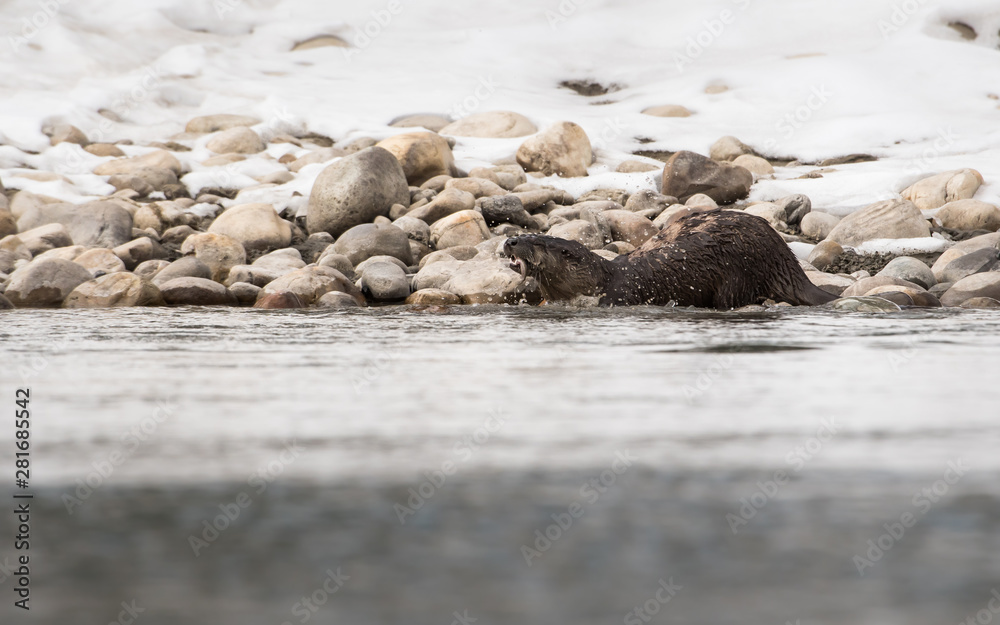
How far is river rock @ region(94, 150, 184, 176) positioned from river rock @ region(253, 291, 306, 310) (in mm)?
6935

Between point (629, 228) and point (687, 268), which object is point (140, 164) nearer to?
point (629, 228)

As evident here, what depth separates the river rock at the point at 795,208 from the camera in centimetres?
1113

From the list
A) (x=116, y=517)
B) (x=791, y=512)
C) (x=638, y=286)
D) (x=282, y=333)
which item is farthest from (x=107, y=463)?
(x=638, y=286)

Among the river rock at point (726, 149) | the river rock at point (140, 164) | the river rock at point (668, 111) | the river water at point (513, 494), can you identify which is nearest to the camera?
the river water at point (513, 494)

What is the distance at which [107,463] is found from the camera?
139cm

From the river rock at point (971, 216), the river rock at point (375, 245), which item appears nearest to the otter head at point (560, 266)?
the river rock at point (375, 245)

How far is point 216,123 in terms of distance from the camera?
53.6 ft

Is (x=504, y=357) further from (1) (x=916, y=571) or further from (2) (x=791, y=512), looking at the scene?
(1) (x=916, y=571)

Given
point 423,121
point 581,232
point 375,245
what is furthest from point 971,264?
point 423,121

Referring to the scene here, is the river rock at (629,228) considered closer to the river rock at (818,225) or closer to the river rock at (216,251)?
the river rock at (818,225)

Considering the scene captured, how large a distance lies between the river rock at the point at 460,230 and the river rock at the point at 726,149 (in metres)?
5.73

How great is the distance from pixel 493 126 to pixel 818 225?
6323 mm

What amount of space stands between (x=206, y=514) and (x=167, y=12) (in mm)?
23923

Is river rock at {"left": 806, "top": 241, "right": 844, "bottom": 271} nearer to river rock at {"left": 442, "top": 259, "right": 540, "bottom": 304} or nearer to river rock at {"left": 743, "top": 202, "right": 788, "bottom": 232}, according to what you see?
river rock at {"left": 743, "top": 202, "right": 788, "bottom": 232}
